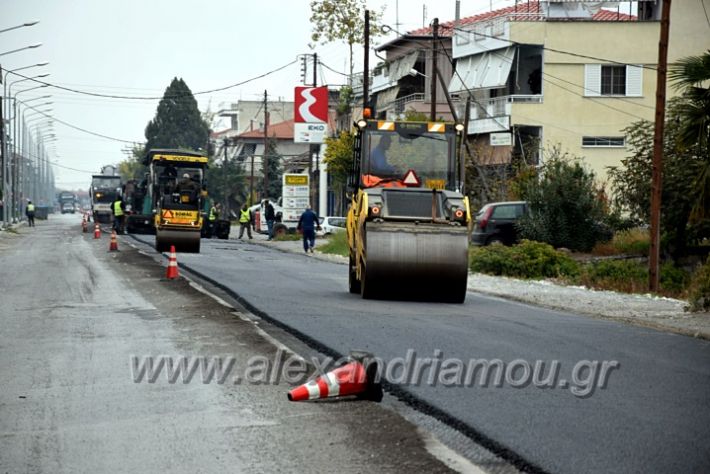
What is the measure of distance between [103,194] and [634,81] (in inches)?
1559

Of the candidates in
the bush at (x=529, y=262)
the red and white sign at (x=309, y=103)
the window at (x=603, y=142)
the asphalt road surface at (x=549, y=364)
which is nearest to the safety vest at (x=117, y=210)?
the red and white sign at (x=309, y=103)

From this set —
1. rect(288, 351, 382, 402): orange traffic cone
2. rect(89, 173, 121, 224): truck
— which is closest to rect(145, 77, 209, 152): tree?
rect(89, 173, 121, 224): truck

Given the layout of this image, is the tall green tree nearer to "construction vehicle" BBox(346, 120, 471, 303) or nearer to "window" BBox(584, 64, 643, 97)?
"construction vehicle" BBox(346, 120, 471, 303)

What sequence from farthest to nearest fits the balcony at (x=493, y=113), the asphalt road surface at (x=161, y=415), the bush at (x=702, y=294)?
the balcony at (x=493, y=113) → the bush at (x=702, y=294) → the asphalt road surface at (x=161, y=415)

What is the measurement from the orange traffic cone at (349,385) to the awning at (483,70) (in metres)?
44.5

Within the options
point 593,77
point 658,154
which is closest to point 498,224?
point 658,154

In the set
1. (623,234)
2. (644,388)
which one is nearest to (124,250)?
(623,234)

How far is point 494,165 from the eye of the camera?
54594 mm

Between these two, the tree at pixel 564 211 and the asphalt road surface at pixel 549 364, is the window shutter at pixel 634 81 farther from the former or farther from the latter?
the asphalt road surface at pixel 549 364

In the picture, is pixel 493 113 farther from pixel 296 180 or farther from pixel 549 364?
pixel 549 364

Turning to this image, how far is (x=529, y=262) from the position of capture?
96.2 ft

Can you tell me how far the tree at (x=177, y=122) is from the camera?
135750 mm

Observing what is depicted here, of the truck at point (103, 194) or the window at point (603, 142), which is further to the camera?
the truck at point (103, 194)

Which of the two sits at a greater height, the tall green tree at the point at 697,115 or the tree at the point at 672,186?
the tall green tree at the point at 697,115
